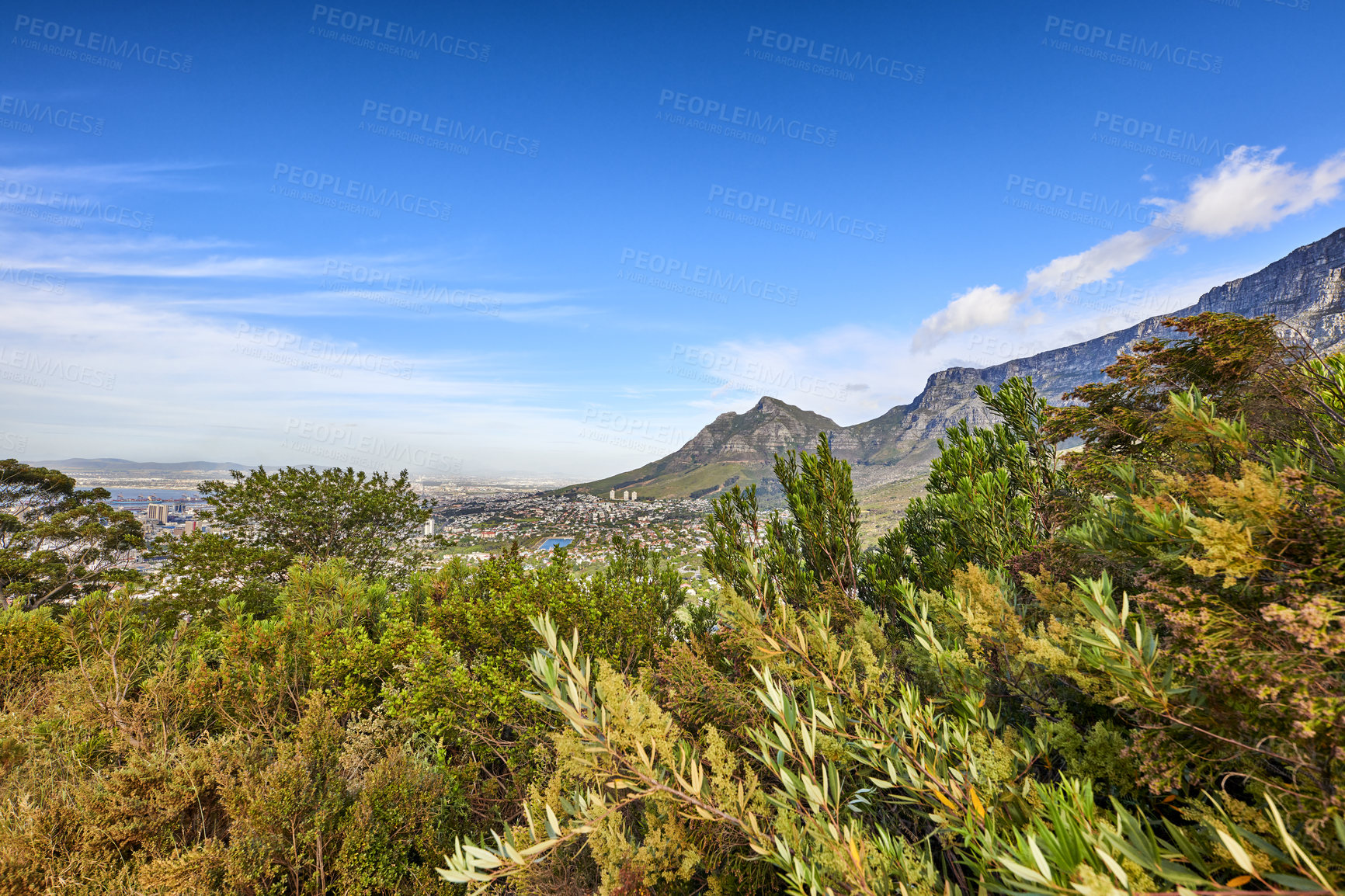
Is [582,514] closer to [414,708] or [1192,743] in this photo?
[414,708]

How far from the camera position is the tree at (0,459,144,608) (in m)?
16.2

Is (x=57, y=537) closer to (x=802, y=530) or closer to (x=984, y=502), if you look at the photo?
(x=802, y=530)

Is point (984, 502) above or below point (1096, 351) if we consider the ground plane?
below

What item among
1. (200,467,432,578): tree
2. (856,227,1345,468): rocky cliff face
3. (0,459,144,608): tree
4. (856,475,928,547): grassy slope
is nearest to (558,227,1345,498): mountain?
(856,227,1345,468): rocky cliff face

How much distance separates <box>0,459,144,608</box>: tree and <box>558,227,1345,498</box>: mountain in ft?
213

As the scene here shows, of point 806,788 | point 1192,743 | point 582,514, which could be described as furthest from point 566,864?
point 582,514

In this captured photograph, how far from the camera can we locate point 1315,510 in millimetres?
1467

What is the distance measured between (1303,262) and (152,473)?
254 metres

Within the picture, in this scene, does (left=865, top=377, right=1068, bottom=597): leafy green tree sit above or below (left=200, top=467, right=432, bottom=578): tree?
above

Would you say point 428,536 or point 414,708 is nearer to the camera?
point 414,708

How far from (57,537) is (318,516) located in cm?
1188

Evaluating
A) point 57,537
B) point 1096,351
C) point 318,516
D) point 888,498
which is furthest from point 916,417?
point 57,537

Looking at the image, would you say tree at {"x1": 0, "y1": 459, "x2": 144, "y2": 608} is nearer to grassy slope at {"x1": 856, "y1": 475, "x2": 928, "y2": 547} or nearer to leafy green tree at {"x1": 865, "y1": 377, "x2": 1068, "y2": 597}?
leafy green tree at {"x1": 865, "y1": 377, "x2": 1068, "y2": 597}

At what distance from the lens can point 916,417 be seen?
584 feet
